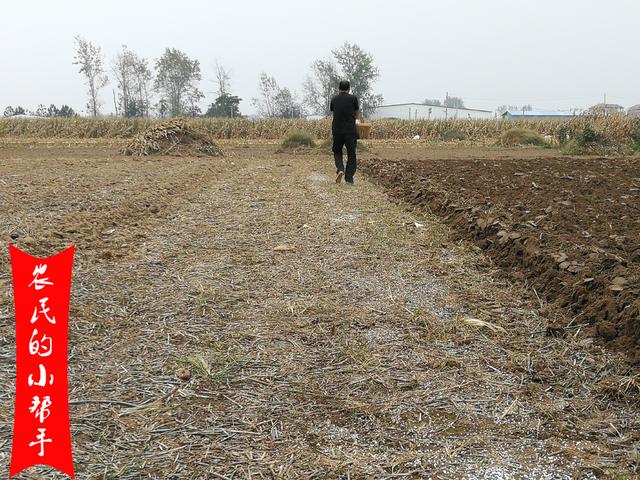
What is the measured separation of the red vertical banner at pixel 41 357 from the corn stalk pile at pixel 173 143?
1696cm

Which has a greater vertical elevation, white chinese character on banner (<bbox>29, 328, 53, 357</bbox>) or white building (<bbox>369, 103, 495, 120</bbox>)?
white building (<bbox>369, 103, 495, 120</bbox>)

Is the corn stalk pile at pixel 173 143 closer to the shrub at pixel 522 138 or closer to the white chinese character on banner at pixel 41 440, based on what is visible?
the shrub at pixel 522 138

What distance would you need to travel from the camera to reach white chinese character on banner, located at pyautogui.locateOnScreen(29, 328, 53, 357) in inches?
53.3

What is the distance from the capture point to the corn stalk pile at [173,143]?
59.0ft

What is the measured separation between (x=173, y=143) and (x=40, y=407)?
1781cm

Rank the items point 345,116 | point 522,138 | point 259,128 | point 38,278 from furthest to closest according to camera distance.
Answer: point 259,128 < point 522,138 < point 345,116 < point 38,278

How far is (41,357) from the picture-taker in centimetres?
136

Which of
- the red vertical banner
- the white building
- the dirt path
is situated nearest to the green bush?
the dirt path

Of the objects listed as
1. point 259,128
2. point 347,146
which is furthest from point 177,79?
point 347,146

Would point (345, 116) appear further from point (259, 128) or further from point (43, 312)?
point (259, 128)

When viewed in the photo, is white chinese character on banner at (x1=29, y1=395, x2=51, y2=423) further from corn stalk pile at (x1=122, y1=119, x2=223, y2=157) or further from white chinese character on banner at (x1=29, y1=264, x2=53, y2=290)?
corn stalk pile at (x1=122, y1=119, x2=223, y2=157)

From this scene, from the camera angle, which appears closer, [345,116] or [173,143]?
[345,116]

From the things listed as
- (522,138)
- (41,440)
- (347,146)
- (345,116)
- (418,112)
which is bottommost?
(41,440)

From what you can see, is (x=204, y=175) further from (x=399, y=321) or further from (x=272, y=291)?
(x=399, y=321)
